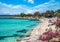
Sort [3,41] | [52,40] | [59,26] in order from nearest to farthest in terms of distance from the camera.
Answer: [52,40]
[3,41]
[59,26]

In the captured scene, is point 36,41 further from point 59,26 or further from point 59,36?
point 59,26

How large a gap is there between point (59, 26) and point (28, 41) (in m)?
3.25

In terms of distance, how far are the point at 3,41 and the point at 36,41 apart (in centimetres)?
222

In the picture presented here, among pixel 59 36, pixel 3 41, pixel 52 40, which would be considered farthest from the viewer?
pixel 3 41

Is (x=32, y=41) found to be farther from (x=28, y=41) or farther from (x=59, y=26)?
(x=59, y=26)

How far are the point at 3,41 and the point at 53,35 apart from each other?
112 inches

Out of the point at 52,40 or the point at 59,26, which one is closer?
the point at 52,40

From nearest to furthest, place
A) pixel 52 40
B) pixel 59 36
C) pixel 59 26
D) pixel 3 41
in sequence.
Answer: pixel 52 40 → pixel 59 36 → pixel 3 41 → pixel 59 26

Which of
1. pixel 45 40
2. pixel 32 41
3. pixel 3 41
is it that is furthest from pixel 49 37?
pixel 3 41

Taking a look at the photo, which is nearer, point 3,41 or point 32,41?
point 32,41

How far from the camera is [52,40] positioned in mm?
7449

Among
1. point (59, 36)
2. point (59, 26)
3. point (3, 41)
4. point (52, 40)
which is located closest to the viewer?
point (52, 40)

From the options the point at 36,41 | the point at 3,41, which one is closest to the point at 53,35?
the point at 36,41

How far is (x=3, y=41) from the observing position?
9.38 m
